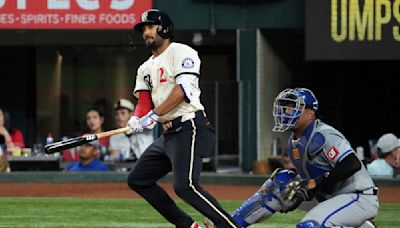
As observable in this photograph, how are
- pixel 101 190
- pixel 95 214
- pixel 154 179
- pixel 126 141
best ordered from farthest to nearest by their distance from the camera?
pixel 126 141, pixel 101 190, pixel 95 214, pixel 154 179

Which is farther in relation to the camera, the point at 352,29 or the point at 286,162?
the point at 352,29

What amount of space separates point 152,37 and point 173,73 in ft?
1.08

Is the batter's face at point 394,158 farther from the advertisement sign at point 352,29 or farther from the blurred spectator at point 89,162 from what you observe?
the blurred spectator at point 89,162

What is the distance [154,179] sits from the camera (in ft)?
25.0

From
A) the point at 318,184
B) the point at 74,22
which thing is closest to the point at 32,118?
the point at 74,22

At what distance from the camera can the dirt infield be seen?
41.8ft

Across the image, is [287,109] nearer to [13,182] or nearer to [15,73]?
[13,182]

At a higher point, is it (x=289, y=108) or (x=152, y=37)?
(x=152, y=37)

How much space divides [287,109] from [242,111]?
888 centimetres

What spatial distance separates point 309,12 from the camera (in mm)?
14781

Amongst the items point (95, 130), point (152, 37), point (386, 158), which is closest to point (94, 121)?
point (95, 130)

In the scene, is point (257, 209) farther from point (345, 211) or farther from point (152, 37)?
point (152, 37)

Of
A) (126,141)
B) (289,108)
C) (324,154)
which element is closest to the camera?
(324,154)

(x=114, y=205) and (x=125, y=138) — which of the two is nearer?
(x=114, y=205)
